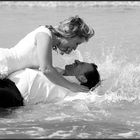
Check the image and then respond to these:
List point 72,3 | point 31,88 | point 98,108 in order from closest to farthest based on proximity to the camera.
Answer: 1. point 31,88
2. point 98,108
3. point 72,3

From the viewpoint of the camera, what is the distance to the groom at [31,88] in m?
5.28

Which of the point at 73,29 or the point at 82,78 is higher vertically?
the point at 73,29

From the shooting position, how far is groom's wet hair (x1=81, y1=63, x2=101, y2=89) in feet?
18.9

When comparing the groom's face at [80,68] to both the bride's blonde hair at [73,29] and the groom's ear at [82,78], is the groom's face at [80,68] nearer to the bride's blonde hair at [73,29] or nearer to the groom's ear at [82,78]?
the groom's ear at [82,78]

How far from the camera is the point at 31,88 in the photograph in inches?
213

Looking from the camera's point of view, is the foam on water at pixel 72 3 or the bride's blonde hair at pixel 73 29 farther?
the foam on water at pixel 72 3

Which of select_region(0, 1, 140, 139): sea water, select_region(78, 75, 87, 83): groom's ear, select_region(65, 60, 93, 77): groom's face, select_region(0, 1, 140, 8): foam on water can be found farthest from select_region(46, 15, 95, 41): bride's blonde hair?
select_region(0, 1, 140, 8): foam on water

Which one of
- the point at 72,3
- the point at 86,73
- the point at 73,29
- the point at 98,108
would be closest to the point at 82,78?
the point at 86,73

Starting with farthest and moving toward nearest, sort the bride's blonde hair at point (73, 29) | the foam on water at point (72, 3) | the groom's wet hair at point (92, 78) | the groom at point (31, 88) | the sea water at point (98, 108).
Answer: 1. the foam on water at point (72, 3)
2. the groom's wet hair at point (92, 78)
3. the bride's blonde hair at point (73, 29)
4. the groom at point (31, 88)
5. the sea water at point (98, 108)

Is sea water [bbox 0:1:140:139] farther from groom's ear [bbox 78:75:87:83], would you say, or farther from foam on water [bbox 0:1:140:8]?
foam on water [bbox 0:1:140:8]

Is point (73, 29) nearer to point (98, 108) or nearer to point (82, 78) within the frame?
point (82, 78)

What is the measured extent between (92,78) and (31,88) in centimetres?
78

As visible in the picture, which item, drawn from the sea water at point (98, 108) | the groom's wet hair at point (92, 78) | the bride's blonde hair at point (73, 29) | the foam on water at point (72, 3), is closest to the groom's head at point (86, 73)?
the groom's wet hair at point (92, 78)

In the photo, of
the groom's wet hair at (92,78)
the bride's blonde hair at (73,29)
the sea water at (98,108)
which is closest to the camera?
the sea water at (98,108)
